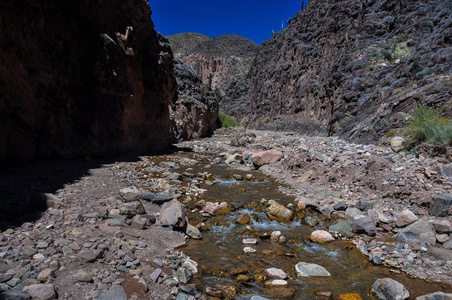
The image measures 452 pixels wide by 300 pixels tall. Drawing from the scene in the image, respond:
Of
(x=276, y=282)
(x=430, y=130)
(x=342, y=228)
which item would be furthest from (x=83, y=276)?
(x=430, y=130)

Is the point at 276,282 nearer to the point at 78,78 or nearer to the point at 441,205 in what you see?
the point at 441,205

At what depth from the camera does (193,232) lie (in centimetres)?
445

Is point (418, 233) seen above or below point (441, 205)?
below

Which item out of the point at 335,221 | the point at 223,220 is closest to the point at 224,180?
the point at 223,220

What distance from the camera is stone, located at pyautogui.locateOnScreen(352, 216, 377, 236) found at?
4504 mm

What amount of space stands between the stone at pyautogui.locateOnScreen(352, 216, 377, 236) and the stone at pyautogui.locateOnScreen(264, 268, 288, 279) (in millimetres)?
2099

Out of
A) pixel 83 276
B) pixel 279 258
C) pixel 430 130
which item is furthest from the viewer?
pixel 430 130

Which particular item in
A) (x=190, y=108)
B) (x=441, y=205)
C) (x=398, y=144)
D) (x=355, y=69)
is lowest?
(x=441, y=205)

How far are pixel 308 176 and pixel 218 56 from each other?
76821 mm

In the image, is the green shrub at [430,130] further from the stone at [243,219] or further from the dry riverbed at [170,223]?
the stone at [243,219]

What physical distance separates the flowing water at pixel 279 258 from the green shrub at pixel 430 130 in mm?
3683

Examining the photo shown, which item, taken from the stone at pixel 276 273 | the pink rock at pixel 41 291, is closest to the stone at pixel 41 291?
the pink rock at pixel 41 291

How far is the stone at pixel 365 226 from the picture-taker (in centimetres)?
450

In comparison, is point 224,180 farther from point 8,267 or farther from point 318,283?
point 8,267
